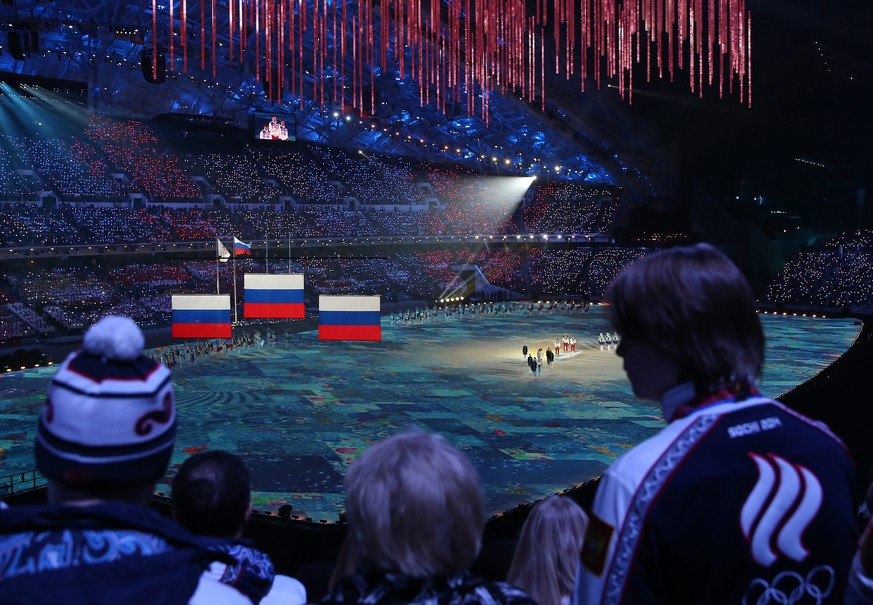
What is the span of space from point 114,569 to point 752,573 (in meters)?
1.61

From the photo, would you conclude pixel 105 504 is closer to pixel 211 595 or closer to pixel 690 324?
pixel 211 595

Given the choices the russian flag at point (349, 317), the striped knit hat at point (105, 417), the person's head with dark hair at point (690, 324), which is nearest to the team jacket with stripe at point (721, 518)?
the person's head with dark hair at point (690, 324)

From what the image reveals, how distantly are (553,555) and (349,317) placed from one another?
72.5 feet

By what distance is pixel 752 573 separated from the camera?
6.84 feet

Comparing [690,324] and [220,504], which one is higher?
[690,324]

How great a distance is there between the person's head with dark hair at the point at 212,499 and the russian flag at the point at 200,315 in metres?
21.1

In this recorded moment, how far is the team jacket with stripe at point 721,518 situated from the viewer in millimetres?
2025

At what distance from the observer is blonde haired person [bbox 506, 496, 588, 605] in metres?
3.39

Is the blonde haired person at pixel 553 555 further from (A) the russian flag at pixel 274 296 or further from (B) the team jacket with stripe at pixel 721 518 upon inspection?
(A) the russian flag at pixel 274 296

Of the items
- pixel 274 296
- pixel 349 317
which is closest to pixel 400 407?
pixel 349 317

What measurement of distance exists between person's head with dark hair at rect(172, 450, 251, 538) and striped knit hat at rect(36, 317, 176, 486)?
139 cm

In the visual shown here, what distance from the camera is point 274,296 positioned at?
24.7m

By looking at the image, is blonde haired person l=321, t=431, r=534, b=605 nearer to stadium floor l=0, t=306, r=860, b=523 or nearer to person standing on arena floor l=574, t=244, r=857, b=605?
person standing on arena floor l=574, t=244, r=857, b=605

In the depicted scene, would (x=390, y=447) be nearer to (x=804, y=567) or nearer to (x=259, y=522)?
(x=804, y=567)
